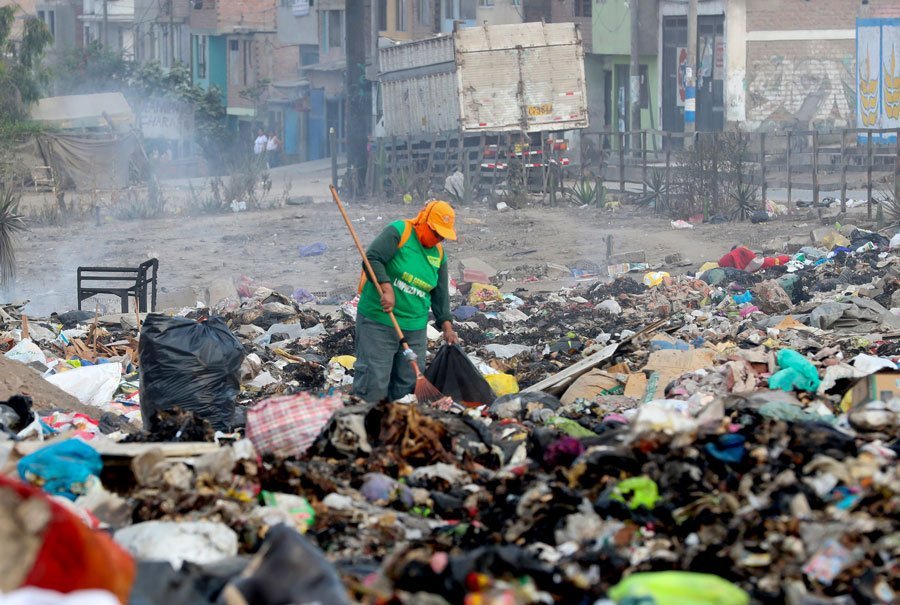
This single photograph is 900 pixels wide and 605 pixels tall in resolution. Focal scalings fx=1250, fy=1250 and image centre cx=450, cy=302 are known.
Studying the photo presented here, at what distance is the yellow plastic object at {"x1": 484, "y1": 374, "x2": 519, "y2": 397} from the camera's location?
7789mm

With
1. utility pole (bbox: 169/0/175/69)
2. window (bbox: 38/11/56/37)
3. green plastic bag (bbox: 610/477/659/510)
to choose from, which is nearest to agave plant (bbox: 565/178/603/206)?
green plastic bag (bbox: 610/477/659/510)

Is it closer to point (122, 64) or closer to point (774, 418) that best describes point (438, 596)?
point (774, 418)

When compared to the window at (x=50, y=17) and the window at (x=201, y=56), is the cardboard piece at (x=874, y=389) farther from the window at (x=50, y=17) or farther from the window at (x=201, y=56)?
the window at (x=50, y=17)

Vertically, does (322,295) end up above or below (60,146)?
below

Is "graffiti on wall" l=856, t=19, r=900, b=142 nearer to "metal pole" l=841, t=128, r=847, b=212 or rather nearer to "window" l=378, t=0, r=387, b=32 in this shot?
"metal pole" l=841, t=128, r=847, b=212

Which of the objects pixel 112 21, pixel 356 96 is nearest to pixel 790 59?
pixel 356 96

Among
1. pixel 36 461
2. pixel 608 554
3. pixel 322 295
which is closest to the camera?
pixel 608 554

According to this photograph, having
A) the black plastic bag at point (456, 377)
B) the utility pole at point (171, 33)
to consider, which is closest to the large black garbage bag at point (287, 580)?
the black plastic bag at point (456, 377)

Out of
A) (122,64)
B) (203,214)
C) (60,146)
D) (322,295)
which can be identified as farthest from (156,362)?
(122,64)

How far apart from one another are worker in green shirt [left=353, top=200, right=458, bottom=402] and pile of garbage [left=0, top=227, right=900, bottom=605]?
260mm

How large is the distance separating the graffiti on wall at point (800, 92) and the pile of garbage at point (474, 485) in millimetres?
20169

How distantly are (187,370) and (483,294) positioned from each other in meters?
6.86

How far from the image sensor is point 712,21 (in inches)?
1149

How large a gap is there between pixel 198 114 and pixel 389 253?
35.9 meters
